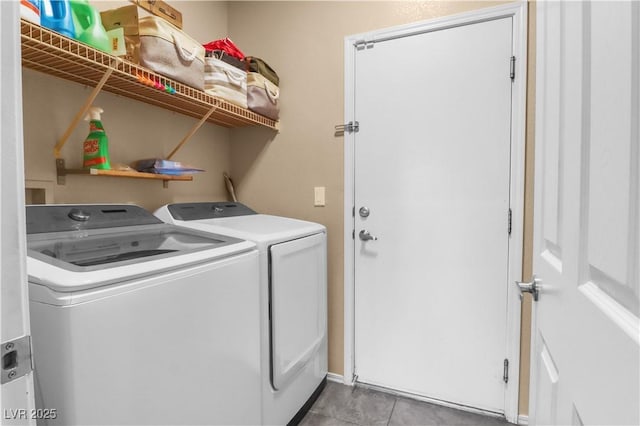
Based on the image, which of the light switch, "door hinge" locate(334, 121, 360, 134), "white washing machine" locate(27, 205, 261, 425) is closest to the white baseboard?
"white washing machine" locate(27, 205, 261, 425)

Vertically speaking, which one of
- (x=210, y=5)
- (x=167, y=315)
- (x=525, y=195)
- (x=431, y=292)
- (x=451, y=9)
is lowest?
(x=431, y=292)

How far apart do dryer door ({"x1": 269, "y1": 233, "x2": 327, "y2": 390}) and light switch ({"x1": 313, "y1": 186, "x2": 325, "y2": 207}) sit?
0.89ft

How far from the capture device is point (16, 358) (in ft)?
1.49

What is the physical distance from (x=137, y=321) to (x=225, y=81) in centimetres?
141

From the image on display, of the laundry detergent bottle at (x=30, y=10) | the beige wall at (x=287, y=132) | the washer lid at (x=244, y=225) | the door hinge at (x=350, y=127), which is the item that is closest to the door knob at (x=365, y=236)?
the beige wall at (x=287, y=132)

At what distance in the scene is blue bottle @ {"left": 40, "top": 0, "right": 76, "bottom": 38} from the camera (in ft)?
3.46

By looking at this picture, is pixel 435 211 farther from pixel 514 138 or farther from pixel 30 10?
pixel 30 10

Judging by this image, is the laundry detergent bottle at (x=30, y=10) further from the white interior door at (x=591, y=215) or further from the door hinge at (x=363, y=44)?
the door hinge at (x=363, y=44)

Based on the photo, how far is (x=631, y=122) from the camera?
38 cm

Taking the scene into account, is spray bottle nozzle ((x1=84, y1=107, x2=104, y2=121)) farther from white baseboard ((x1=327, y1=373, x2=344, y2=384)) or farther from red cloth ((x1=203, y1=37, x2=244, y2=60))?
white baseboard ((x1=327, y1=373, x2=344, y2=384))

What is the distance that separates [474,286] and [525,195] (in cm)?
56

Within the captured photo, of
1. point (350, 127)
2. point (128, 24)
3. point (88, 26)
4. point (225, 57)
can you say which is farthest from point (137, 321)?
point (350, 127)

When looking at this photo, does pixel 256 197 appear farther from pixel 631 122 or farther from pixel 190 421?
pixel 631 122

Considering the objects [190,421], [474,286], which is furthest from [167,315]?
[474,286]
